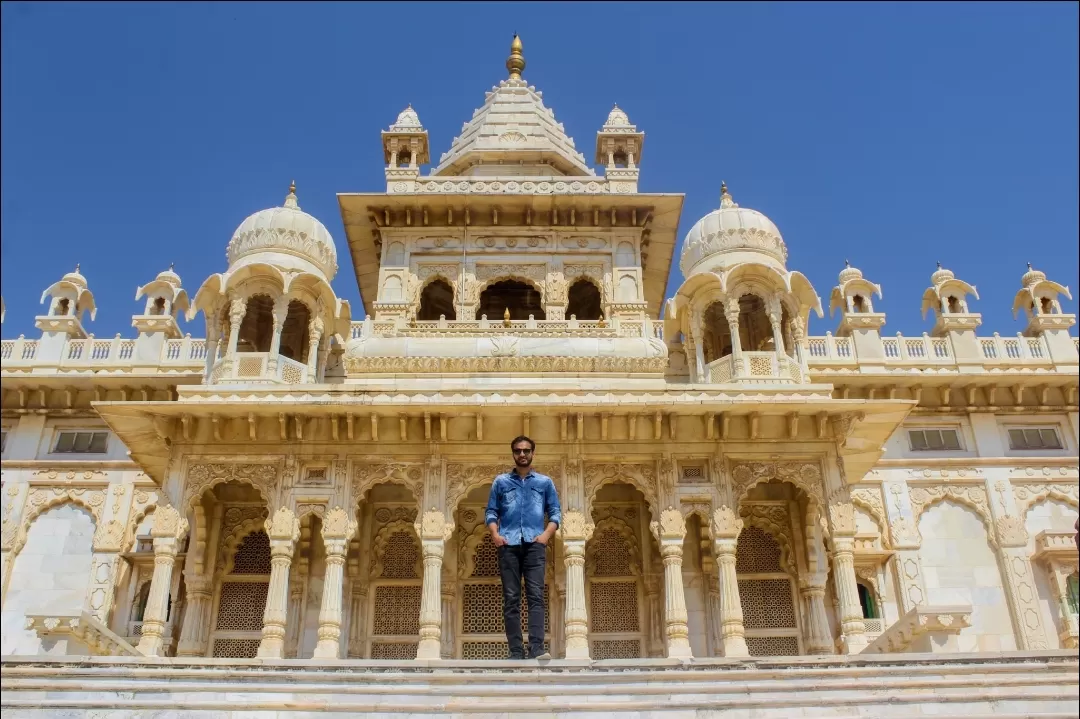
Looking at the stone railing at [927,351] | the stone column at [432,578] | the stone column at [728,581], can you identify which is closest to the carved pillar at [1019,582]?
the stone railing at [927,351]

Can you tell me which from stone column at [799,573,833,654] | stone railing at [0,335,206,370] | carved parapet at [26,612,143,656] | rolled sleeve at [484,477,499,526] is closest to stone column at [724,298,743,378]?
stone column at [799,573,833,654]

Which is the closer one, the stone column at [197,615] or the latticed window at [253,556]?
the stone column at [197,615]

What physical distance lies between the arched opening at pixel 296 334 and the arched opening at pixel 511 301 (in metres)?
3.79

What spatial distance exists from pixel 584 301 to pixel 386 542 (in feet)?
25.9

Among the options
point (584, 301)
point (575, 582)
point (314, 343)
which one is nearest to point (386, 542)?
point (575, 582)

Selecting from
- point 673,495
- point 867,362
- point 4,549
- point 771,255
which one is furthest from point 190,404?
point 867,362

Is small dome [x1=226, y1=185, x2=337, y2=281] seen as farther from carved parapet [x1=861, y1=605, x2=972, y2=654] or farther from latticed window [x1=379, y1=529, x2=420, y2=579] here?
carved parapet [x1=861, y1=605, x2=972, y2=654]

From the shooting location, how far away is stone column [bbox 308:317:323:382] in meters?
18.6

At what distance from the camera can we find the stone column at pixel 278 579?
14328mm

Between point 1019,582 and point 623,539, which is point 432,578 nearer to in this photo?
point 623,539

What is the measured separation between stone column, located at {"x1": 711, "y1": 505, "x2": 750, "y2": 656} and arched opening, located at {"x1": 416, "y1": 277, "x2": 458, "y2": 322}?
28.2 ft

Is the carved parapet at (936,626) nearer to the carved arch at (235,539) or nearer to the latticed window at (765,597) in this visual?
the latticed window at (765,597)

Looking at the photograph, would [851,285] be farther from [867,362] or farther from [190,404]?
[190,404]

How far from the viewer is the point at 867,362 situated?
22.0m
